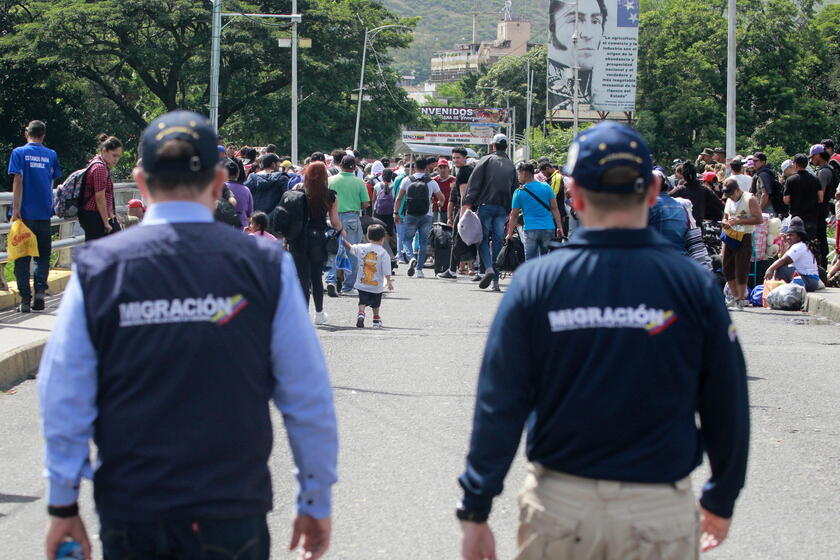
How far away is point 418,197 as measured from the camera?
61.8 ft

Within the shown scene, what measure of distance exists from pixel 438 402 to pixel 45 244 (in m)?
5.41

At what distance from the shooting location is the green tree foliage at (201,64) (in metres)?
49.1

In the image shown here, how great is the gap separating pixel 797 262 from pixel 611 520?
525 inches

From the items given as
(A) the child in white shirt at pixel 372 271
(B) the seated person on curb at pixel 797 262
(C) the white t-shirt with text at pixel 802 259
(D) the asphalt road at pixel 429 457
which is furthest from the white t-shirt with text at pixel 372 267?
(C) the white t-shirt with text at pixel 802 259

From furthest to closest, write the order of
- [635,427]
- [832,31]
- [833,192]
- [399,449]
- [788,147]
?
[832,31]
[788,147]
[833,192]
[399,449]
[635,427]

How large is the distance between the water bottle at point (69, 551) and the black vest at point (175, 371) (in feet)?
0.50

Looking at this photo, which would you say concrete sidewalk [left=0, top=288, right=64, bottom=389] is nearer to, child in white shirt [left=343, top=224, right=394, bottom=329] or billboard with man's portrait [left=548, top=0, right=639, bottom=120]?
child in white shirt [left=343, top=224, right=394, bottom=329]

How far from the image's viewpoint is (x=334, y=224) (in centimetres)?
1223

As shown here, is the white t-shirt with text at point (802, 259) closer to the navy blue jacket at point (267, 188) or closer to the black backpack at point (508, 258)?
the black backpack at point (508, 258)

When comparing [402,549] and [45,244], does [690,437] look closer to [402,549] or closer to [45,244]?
[402,549]

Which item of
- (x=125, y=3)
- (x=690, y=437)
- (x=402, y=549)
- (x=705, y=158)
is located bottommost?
Result: (x=402, y=549)

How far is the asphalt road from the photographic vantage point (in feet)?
17.6

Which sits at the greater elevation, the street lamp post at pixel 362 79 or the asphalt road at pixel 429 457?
the street lamp post at pixel 362 79

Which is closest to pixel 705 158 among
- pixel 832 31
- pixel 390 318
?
pixel 390 318
